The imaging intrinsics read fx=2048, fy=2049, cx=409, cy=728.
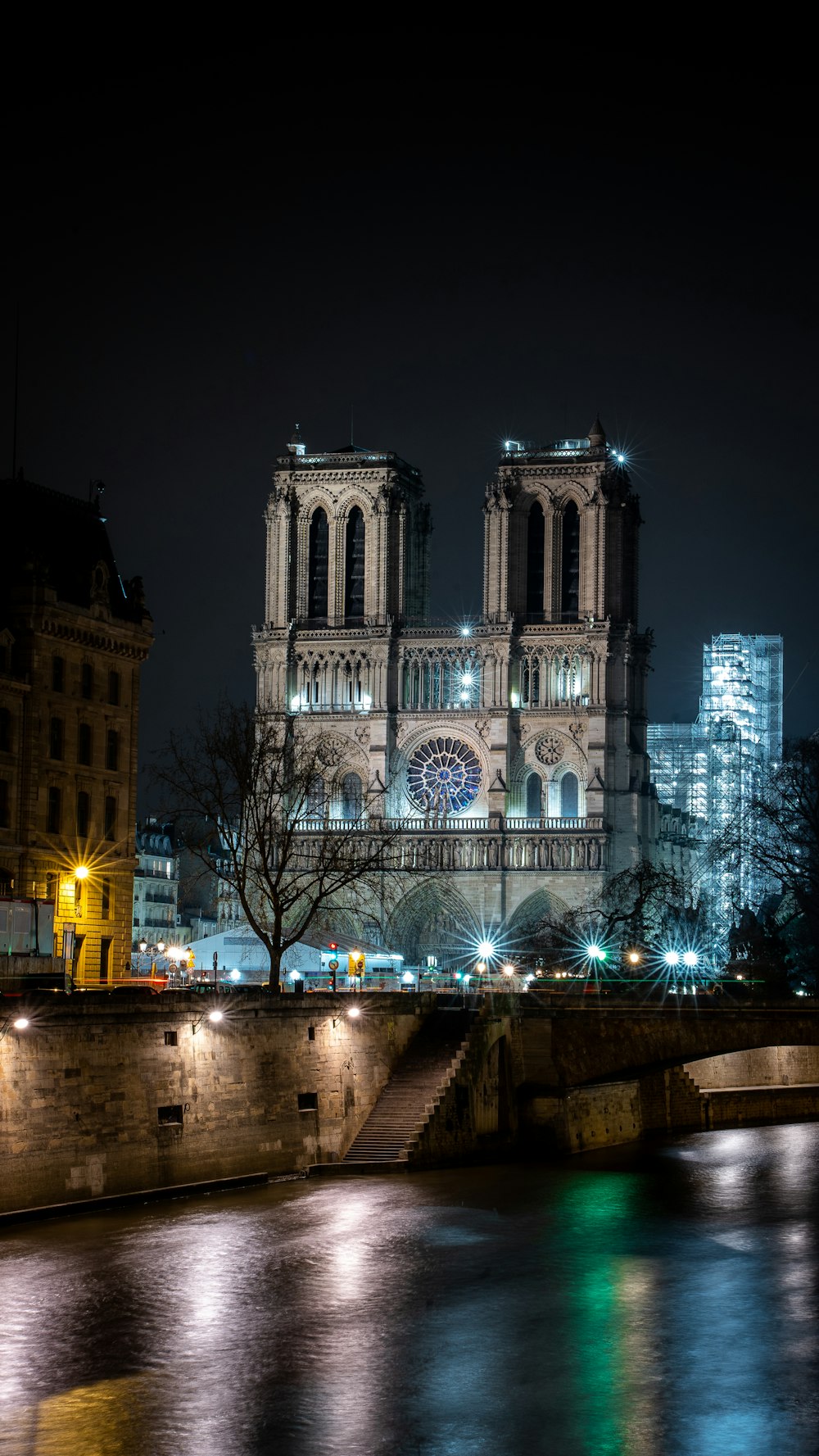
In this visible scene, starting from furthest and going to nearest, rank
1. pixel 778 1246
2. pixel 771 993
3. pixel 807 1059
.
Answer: pixel 771 993 → pixel 807 1059 → pixel 778 1246

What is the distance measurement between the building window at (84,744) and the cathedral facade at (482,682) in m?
53.0

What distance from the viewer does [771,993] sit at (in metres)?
87.2

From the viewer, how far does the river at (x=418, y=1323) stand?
29.5 m

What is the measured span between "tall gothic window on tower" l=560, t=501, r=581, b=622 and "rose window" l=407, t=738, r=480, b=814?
1108cm

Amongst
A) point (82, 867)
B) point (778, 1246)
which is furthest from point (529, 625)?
point (778, 1246)

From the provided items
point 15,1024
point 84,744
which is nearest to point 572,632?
point 84,744

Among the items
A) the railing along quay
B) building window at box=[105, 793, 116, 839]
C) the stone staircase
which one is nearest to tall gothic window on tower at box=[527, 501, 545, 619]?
the railing along quay

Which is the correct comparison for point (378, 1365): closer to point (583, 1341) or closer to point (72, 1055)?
point (583, 1341)

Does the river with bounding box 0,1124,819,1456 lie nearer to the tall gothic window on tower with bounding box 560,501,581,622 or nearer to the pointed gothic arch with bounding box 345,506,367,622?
the tall gothic window on tower with bounding box 560,501,581,622

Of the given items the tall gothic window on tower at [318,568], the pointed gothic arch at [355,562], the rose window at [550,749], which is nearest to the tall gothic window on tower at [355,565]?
the pointed gothic arch at [355,562]

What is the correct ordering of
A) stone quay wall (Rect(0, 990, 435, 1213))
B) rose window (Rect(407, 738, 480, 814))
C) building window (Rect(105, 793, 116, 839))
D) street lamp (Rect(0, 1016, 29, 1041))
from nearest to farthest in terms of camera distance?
street lamp (Rect(0, 1016, 29, 1041)), stone quay wall (Rect(0, 990, 435, 1213)), building window (Rect(105, 793, 116, 839)), rose window (Rect(407, 738, 480, 814))

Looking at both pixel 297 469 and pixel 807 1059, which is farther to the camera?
pixel 297 469

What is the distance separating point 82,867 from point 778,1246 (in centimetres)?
2846

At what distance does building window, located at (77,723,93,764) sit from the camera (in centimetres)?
7056
